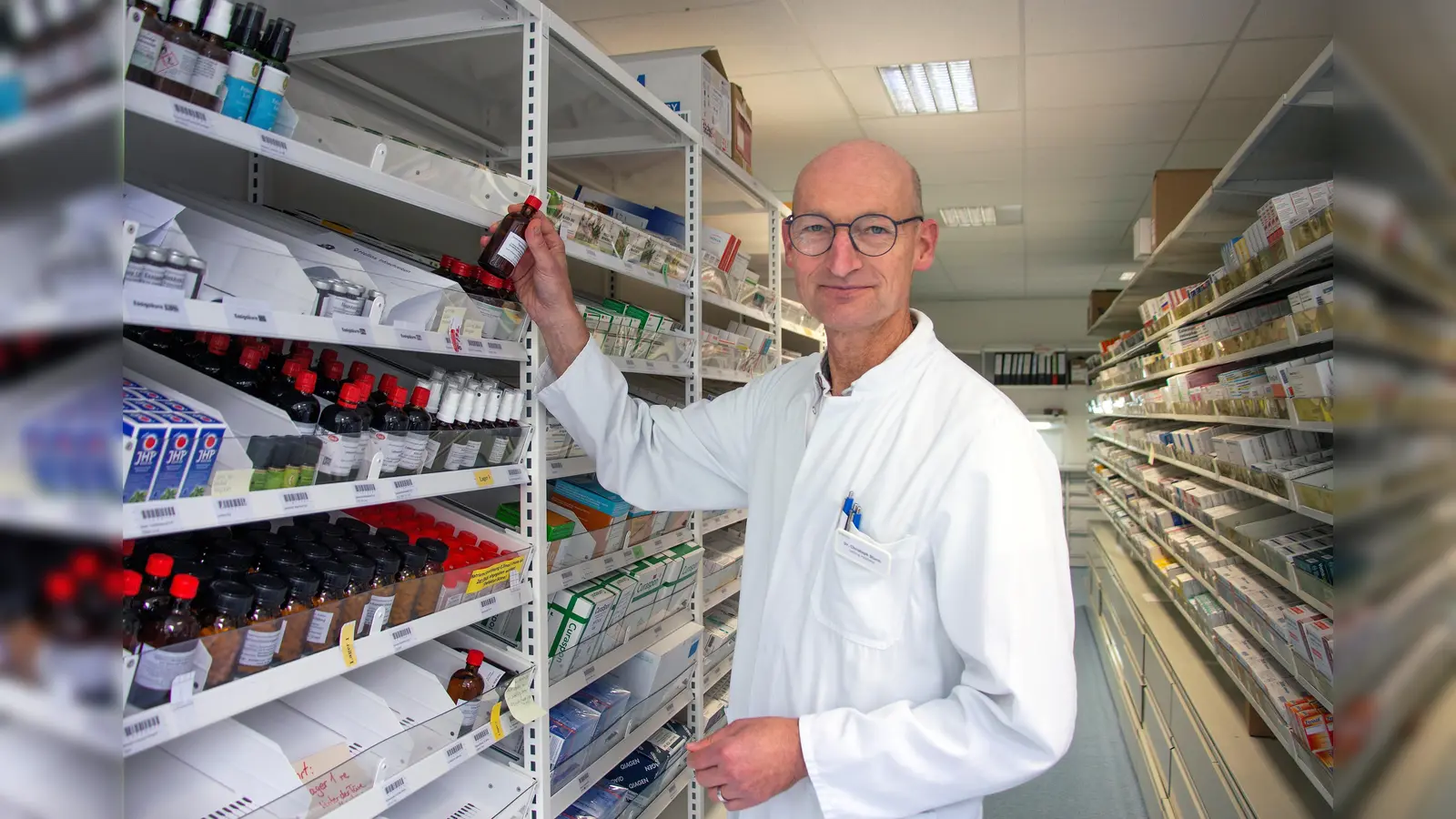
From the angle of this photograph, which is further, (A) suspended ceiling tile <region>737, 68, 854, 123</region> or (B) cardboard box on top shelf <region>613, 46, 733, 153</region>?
(A) suspended ceiling tile <region>737, 68, 854, 123</region>

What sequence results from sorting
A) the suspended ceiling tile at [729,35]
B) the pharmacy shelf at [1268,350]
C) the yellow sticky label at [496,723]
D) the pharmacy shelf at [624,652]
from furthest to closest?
the suspended ceiling tile at [729,35]
the pharmacy shelf at [1268,350]
the pharmacy shelf at [624,652]
the yellow sticky label at [496,723]

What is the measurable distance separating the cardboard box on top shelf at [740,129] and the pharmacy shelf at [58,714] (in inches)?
130

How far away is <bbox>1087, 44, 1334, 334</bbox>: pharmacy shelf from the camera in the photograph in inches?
88.4

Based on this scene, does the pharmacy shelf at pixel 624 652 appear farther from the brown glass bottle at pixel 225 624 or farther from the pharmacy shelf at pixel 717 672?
the brown glass bottle at pixel 225 624

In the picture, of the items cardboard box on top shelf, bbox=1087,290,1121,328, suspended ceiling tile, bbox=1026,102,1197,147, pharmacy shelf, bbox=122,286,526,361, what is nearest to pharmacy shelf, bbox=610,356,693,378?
pharmacy shelf, bbox=122,286,526,361

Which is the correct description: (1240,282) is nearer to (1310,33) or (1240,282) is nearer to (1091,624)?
(1310,33)

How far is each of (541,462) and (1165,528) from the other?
4.02 metres

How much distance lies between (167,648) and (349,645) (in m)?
0.33

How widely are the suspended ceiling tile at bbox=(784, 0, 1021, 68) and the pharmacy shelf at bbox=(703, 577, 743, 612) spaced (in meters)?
2.34

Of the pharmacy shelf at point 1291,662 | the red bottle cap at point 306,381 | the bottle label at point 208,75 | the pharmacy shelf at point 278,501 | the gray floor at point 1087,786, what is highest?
the bottle label at point 208,75

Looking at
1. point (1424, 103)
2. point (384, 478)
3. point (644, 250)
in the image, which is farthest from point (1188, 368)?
point (1424, 103)

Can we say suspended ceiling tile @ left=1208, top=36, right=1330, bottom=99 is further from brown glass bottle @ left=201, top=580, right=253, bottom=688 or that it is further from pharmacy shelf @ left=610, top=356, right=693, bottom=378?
brown glass bottle @ left=201, top=580, right=253, bottom=688

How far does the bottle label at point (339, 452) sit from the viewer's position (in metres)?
1.46

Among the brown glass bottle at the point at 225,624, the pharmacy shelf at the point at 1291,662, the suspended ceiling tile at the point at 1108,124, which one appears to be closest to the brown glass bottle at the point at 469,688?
the brown glass bottle at the point at 225,624
